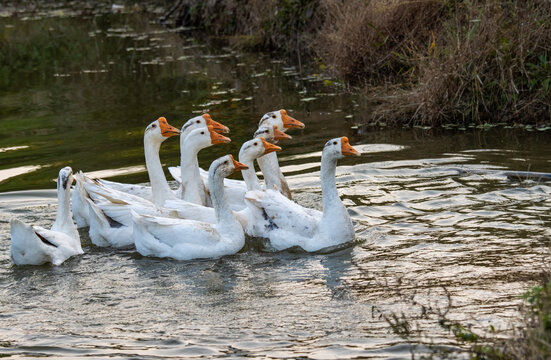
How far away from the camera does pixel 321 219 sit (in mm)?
8773

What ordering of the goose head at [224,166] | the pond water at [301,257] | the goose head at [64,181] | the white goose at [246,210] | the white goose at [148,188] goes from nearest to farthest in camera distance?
1. the pond water at [301,257]
2. the goose head at [224,166]
3. the goose head at [64,181]
4. the white goose at [246,210]
5. the white goose at [148,188]

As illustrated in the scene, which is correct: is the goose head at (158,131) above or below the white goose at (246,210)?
above

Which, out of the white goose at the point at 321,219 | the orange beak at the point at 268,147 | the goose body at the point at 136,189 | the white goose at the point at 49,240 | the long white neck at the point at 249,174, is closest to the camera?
the white goose at the point at 49,240

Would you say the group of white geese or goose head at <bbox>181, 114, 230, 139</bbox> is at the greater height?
goose head at <bbox>181, 114, 230, 139</bbox>

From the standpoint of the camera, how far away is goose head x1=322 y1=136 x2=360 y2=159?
8.63m

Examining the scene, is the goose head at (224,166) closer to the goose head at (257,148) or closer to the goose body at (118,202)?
the goose head at (257,148)

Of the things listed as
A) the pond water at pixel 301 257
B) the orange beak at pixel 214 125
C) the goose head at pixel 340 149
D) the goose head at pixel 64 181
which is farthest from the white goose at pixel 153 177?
the goose head at pixel 340 149

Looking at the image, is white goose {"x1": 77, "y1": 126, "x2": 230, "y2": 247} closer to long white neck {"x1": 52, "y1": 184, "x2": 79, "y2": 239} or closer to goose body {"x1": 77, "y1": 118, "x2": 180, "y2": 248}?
goose body {"x1": 77, "y1": 118, "x2": 180, "y2": 248}

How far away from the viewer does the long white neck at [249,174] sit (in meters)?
9.70

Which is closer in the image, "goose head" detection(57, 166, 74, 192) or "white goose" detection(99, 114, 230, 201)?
"goose head" detection(57, 166, 74, 192)

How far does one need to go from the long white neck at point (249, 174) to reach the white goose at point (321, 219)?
2.59 feet

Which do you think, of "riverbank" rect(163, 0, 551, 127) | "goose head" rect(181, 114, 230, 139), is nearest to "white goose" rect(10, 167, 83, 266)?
"goose head" rect(181, 114, 230, 139)

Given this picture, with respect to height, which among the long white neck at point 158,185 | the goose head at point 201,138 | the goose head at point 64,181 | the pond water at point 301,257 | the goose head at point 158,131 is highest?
the goose head at point 158,131

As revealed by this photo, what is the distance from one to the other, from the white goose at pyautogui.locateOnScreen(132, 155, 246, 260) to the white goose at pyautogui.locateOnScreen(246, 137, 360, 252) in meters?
0.40
